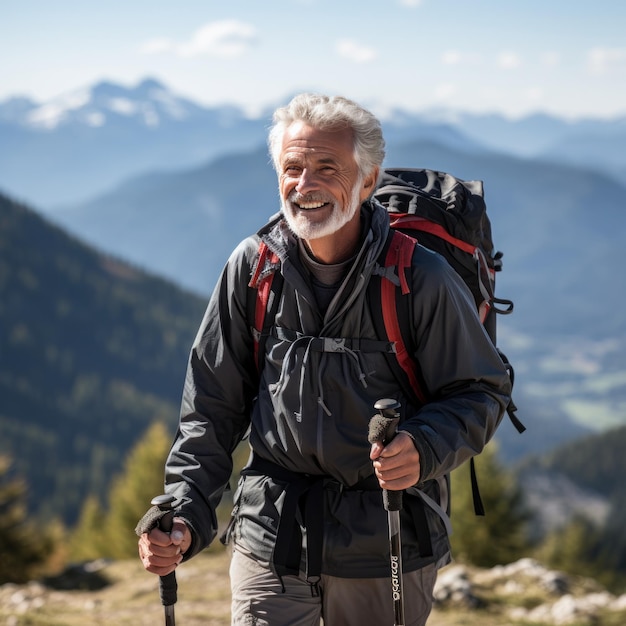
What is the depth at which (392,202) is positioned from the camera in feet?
13.2

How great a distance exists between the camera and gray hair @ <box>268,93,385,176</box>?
3.46 meters

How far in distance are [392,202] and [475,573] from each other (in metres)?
8.28

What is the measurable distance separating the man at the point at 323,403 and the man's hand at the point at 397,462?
81 mm

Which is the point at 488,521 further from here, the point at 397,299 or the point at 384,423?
the point at 384,423

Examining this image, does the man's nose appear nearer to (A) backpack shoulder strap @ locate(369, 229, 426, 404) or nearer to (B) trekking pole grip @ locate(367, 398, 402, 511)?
(A) backpack shoulder strap @ locate(369, 229, 426, 404)

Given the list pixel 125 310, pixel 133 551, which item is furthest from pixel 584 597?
pixel 125 310

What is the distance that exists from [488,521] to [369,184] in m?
32.0

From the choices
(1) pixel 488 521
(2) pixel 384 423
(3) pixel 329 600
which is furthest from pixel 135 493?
(2) pixel 384 423

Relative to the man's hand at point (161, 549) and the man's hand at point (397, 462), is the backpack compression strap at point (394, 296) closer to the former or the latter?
the man's hand at point (397, 462)

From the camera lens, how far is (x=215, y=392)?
369 cm

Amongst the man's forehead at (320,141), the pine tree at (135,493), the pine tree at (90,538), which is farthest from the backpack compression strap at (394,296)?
the pine tree at (90,538)

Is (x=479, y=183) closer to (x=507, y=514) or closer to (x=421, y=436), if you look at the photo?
(x=421, y=436)

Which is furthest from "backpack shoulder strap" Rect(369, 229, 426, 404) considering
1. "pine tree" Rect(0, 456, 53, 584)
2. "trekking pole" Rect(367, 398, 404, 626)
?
"pine tree" Rect(0, 456, 53, 584)

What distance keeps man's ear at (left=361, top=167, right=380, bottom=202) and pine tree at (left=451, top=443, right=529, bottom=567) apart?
29698 mm
